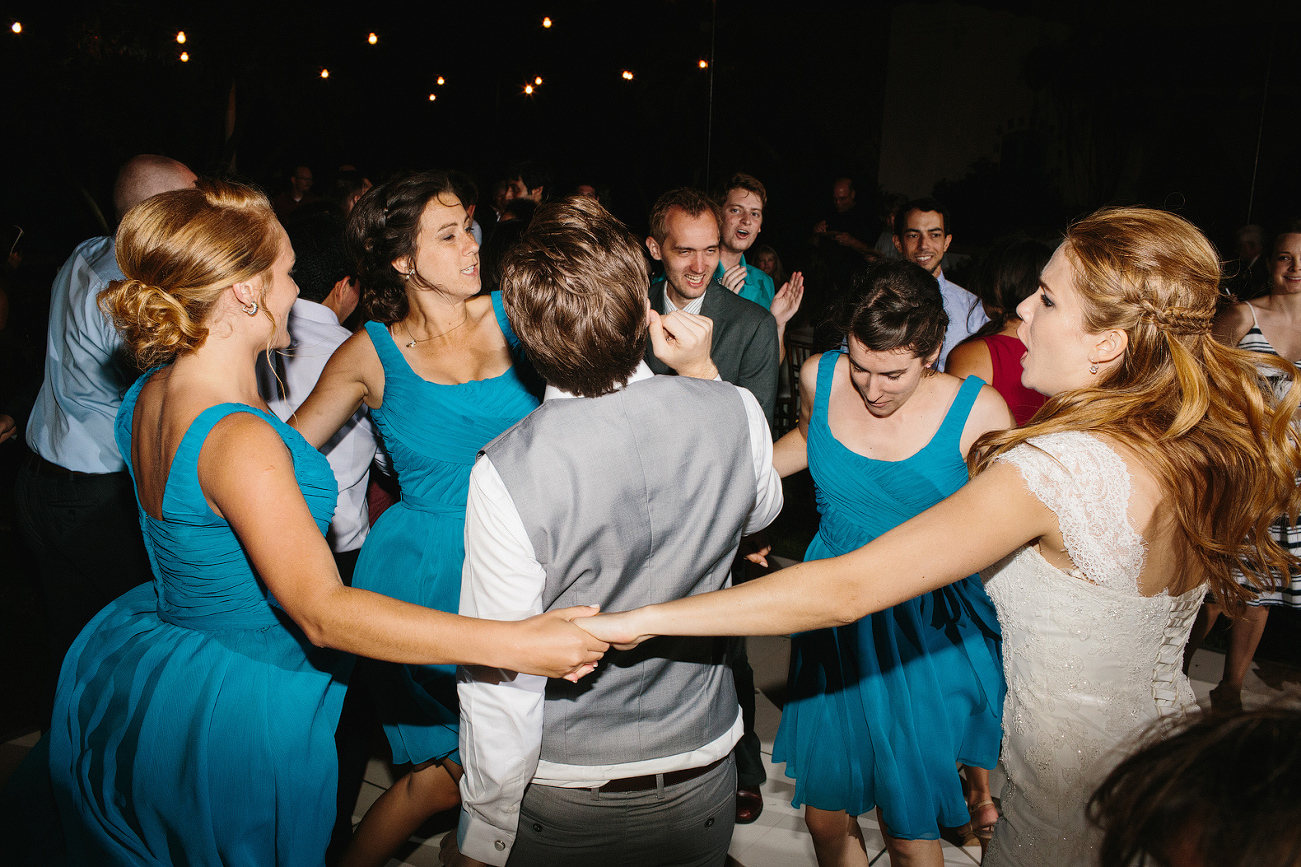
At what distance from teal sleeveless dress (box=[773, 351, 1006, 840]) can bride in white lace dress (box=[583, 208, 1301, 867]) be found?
48 centimetres

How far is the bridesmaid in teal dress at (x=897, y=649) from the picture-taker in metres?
1.91

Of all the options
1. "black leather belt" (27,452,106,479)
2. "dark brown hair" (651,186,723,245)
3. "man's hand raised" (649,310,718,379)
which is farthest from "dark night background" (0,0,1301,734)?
"man's hand raised" (649,310,718,379)

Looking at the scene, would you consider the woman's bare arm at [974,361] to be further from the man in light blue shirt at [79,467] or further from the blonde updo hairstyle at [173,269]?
the man in light blue shirt at [79,467]

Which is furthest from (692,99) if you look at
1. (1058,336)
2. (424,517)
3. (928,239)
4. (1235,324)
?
(1058,336)

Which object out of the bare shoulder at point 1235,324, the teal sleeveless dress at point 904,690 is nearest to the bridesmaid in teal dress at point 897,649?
the teal sleeveless dress at point 904,690

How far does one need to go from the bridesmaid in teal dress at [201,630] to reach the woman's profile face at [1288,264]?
3.96 m

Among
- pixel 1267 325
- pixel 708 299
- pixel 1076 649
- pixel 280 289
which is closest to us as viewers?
pixel 1076 649

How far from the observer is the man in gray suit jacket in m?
2.79

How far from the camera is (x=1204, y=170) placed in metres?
4.64

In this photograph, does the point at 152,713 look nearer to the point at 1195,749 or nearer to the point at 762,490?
the point at 762,490

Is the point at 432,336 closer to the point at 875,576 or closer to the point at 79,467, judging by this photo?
the point at 79,467

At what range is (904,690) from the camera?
6.29ft

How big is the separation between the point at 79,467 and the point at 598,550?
1801 mm

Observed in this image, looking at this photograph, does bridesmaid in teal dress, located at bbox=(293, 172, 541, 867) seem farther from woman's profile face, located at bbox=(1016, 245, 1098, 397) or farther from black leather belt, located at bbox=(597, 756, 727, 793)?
woman's profile face, located at bbox=(1016, 245, 1098, 397)
